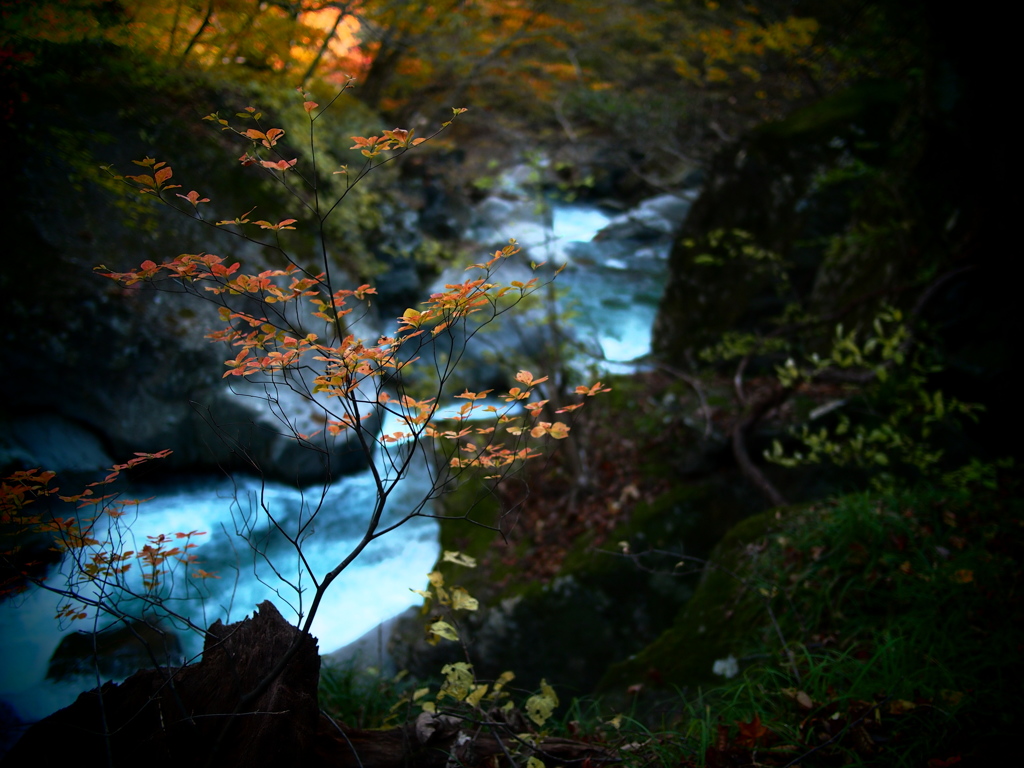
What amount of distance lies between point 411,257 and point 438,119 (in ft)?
8.24

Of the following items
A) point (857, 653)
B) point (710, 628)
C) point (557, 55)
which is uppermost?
point (557, 55)

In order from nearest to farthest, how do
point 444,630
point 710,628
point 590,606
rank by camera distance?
point 444,630 → point 710,628 → point 590,606

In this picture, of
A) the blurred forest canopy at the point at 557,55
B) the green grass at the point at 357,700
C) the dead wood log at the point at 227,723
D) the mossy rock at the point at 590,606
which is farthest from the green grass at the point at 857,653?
the blurred forest canopy at the point at 557,55

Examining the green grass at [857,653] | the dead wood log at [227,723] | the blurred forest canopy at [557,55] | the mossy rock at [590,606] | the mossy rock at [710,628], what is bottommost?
the mossy rock at [590,606]

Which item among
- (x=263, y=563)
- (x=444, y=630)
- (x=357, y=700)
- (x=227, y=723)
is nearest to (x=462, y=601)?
(x=444, y=630)

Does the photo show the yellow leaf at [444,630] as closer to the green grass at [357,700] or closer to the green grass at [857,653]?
the green grass at [857,653]

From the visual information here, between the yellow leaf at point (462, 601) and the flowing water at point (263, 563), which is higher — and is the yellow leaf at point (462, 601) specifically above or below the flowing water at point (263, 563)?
above

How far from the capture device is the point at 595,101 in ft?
28.0

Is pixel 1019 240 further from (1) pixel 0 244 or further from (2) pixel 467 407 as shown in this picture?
(1) pixel 0 244

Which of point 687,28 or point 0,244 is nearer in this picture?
point 0,244

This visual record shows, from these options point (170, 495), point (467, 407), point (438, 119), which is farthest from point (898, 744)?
point (438, 119)

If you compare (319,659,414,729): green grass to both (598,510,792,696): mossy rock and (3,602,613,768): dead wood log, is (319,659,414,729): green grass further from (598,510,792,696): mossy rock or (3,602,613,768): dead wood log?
(598,510,792,696): mossy rock

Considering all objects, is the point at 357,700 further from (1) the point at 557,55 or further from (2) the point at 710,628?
(1) the point at 557,55

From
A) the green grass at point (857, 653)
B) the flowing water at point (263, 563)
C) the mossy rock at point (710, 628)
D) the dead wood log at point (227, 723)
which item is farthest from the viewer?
the mossy rock at point (710, 628)
